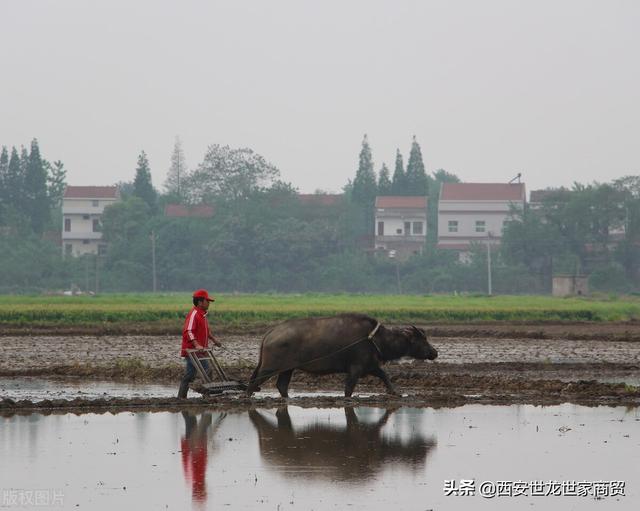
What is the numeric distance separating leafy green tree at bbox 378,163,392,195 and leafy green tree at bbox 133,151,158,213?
72.8ft

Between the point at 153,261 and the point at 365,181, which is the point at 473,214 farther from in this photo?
the point at 153,261

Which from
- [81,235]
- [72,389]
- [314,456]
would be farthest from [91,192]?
[314,456]

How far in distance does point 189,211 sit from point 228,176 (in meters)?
6.05

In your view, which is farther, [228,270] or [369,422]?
[228,270]

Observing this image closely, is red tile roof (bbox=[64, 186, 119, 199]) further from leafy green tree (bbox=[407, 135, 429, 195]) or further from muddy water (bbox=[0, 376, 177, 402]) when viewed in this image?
muddy water (bbox=[0, 376, 177, 402])

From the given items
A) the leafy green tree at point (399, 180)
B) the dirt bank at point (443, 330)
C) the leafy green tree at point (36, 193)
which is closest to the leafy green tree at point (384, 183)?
the leafy green tree at point (399, 180)

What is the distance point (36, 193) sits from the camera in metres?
114

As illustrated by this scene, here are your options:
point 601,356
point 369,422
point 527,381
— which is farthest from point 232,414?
point 601,356

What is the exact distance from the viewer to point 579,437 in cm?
1315

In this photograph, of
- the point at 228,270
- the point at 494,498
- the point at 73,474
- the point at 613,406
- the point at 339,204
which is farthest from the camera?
the point at 339,204

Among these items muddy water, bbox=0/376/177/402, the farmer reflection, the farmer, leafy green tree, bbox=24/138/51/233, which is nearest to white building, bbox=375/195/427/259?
leafy green tree, bbox=24/138/51/233

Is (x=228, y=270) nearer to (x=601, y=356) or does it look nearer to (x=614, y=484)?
(x=601, y=356)

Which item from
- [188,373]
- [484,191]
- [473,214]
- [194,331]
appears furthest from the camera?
[484,191]

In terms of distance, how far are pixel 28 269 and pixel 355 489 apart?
92.8m
